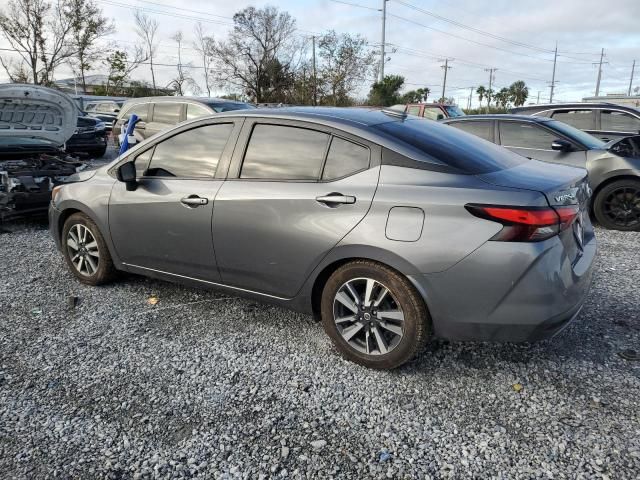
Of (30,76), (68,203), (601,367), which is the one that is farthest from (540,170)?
(30,76)

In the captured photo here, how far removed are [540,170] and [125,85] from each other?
47420 millimetres

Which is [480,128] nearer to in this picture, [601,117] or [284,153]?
[601,117]

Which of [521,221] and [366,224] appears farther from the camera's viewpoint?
[366,224]

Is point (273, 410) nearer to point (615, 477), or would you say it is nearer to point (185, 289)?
point (615, 477)

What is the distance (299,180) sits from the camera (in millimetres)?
2986

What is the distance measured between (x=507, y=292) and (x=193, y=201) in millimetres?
2166

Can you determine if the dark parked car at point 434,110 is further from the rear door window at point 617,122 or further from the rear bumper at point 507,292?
the rear bumper at point 507,292

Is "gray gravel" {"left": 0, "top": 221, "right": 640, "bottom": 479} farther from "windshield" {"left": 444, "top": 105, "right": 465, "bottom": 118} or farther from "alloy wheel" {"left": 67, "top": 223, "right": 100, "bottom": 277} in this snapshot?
"windshield" {"left": 444, "top": 105, "right": 465, "bottom": 118}

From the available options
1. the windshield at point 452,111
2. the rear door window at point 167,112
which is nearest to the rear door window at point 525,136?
the rear door window at point 167,112

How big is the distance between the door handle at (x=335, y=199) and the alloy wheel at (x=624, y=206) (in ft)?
16.9

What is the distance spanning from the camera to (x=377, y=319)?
9.18 feet

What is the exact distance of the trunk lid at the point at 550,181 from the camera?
2545 millimetres

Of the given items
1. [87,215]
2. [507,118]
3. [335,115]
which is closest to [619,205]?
[507,118]

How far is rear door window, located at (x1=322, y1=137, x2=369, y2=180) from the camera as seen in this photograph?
283cm
